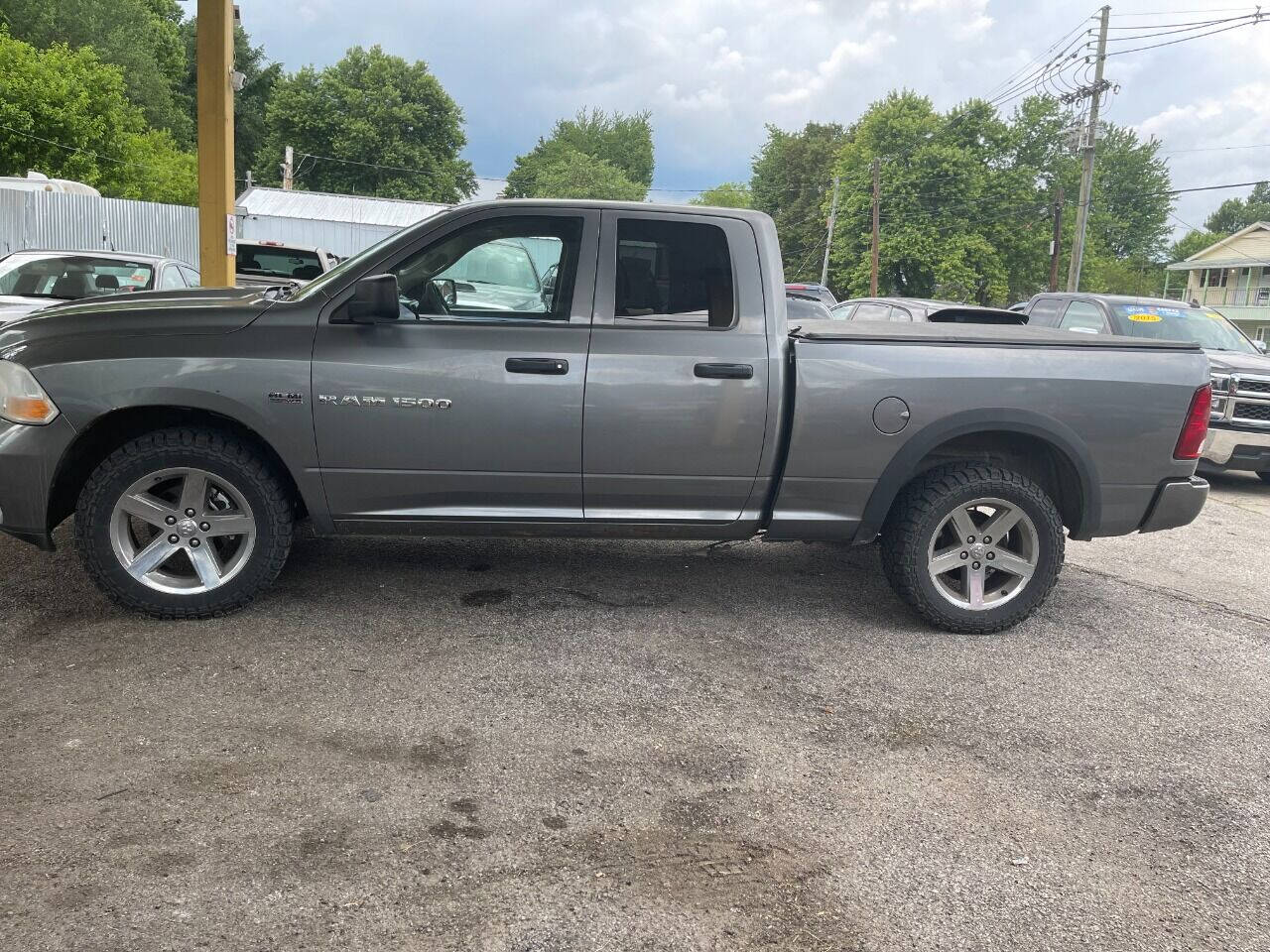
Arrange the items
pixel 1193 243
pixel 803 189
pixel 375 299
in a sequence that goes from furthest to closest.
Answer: pixel 1193 243 < pixel 803 189 < pixel 375 299

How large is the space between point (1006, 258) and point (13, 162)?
5115 cm

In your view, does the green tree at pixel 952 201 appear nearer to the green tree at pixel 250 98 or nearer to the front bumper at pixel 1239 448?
the green tree at pixel 250 98

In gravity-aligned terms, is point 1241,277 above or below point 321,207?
above

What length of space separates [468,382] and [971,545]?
2504 millimetres

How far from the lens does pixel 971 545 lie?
458 centimetres

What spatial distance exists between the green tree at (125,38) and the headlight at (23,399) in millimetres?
34606

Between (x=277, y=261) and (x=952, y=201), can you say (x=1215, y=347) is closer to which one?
(x=277, y=261)

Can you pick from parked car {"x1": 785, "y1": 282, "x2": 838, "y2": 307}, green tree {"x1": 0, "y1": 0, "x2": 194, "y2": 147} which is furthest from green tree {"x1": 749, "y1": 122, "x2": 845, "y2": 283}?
parked car {"x1": 785, "y1": 282, "x2": 838, "y2": 307}

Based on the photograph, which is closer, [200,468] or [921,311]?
[200,468]

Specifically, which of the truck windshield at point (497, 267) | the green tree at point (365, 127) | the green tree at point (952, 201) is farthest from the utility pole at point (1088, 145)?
the green tree at point (365, 127)

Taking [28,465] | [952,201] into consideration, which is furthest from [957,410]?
[952,201]

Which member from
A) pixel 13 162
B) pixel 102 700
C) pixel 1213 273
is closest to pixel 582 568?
pixel 102 700

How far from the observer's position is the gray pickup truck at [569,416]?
13.4ft

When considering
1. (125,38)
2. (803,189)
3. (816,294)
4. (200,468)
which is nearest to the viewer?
(200,468)
